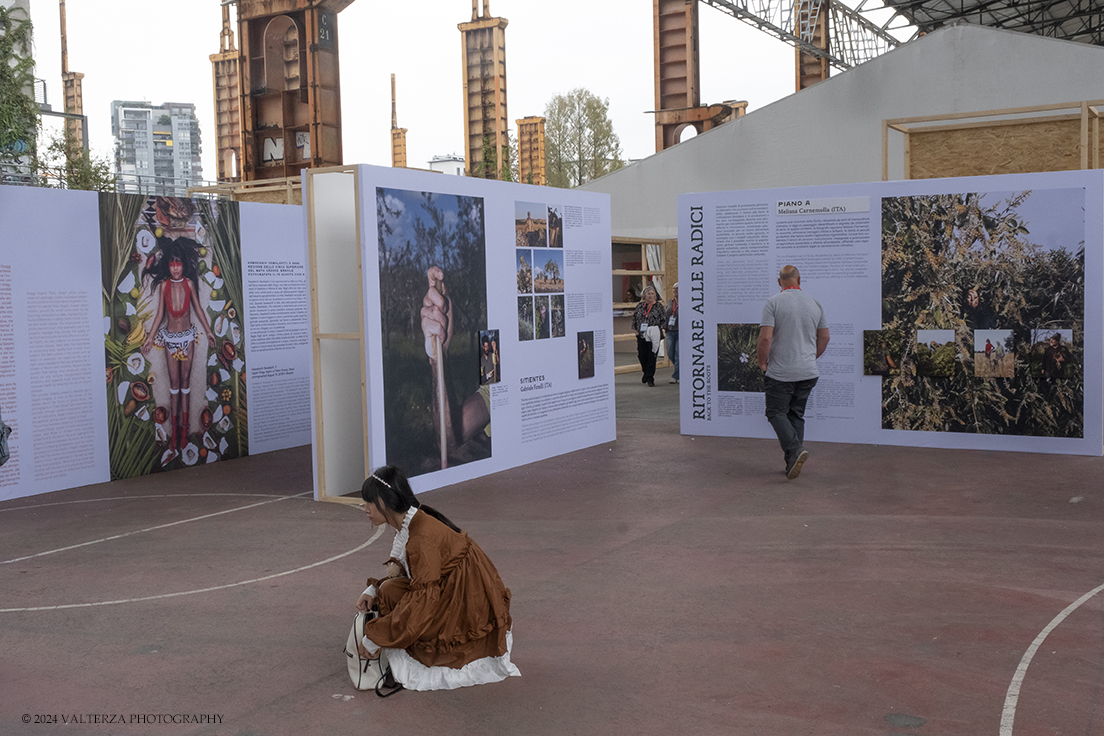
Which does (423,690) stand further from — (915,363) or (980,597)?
(915,363)

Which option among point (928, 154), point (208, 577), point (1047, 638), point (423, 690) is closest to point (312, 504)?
point (208, 577)

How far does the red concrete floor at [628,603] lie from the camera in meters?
4.43

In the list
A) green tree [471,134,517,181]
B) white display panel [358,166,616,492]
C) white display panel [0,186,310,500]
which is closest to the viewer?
white display panel [358,166,616,492]

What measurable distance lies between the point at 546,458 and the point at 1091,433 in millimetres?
5451

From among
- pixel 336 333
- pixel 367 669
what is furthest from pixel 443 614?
pixel 336 333

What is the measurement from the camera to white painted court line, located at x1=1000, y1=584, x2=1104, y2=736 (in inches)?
166

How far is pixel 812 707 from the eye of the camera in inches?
173

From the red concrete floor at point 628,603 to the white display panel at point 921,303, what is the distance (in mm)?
895

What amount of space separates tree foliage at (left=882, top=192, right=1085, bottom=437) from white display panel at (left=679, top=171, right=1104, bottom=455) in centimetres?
1

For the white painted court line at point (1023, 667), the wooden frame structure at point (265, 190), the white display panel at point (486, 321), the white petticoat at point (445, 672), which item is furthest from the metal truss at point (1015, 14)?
the white petticoat at point (445, 672)

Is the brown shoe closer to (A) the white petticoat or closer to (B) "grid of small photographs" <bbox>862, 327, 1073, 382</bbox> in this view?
(B) "grid of small photographs" <bbox>862, 327, 1073, 382</bbox>

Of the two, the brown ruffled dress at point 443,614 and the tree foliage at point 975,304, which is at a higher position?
the tree foliage at point 975,304

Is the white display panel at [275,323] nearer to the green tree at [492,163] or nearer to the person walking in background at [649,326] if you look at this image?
the person walking in background at [649,326]

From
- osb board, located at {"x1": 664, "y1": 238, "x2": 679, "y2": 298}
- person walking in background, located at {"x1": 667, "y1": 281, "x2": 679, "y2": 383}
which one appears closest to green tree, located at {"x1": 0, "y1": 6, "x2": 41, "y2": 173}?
person walking in background, located at {"x1": 667, "y1": 281, "x2": 679, "y2": 383}
